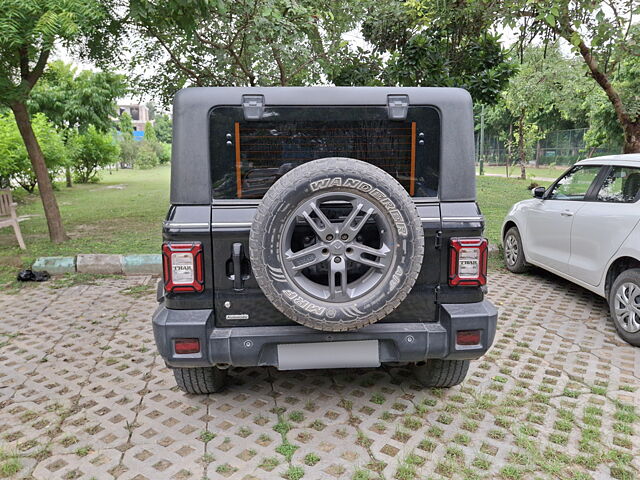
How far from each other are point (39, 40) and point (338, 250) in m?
5.65

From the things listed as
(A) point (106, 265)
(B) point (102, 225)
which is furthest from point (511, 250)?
(B) point (102, 225)

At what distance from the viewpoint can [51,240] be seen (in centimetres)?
863

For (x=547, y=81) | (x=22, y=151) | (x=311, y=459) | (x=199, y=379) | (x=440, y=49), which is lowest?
(x=311, y=459)

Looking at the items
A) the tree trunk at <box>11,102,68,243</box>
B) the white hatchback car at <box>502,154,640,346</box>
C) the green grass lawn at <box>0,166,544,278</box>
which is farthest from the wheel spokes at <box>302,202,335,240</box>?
the tree trunk at <box>11,102,68,243</box>

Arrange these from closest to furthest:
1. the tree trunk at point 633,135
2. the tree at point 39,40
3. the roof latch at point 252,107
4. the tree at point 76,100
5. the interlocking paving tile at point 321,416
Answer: the interlocking paving tile at point 321,416, the roof latch at point 252,107, the tree at point 39,40, the tree trunk at point 633,135, the tree at point 76,100

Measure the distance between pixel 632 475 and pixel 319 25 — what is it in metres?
7.96

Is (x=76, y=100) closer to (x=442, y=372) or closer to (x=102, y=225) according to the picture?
(x=102, y=225)

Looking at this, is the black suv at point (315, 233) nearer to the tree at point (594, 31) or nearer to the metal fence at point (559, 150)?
the tree at point (594, 31)

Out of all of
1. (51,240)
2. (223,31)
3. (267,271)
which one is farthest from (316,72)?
(267,271)

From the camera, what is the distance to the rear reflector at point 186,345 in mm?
2824

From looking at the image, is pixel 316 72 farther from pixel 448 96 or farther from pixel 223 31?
pixel 448 96

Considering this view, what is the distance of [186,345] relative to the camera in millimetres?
2830

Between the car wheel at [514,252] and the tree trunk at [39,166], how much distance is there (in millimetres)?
7315

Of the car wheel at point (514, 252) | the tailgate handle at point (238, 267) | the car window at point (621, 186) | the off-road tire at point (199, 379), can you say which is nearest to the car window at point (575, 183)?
the car window at point (621, 186)
